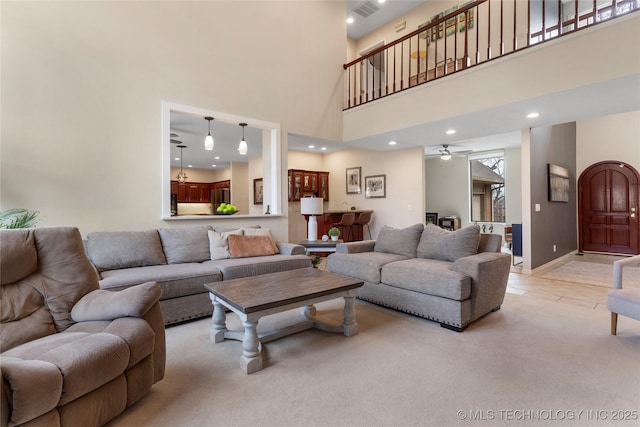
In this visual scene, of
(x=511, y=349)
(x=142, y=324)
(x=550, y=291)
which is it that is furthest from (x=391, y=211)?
(x=142, y=324)

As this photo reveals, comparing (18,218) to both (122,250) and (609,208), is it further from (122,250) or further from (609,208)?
(609,208)

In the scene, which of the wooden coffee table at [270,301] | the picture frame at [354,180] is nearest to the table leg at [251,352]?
the wooden coffee table at [270,301]

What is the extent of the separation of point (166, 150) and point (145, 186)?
20.6 inches

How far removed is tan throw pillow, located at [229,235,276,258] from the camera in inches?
150

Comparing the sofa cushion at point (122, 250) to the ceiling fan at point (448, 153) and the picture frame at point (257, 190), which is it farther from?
the ceiling fan at point (448, 153)

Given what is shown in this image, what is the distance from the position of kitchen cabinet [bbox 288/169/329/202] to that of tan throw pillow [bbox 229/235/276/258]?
3859 millimetres

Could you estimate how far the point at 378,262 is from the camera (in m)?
3.46

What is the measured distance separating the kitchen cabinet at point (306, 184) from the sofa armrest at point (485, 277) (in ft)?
17.6

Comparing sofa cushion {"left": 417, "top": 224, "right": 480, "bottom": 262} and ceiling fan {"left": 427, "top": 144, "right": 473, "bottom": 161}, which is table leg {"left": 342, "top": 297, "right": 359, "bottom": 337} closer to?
sofa cushion {"left": 417, "top": 224, "right": 480, "bottom": 262}

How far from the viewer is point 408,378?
1995 mm

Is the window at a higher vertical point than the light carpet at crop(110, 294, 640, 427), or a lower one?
higher

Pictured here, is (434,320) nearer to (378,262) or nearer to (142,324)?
(378,262)

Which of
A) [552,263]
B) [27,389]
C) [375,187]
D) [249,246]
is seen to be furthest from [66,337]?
[552,263]

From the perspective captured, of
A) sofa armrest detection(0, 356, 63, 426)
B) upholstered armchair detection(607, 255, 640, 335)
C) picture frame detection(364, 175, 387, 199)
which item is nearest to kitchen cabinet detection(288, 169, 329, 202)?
picture frame detection(364, 175, 387, 199)
